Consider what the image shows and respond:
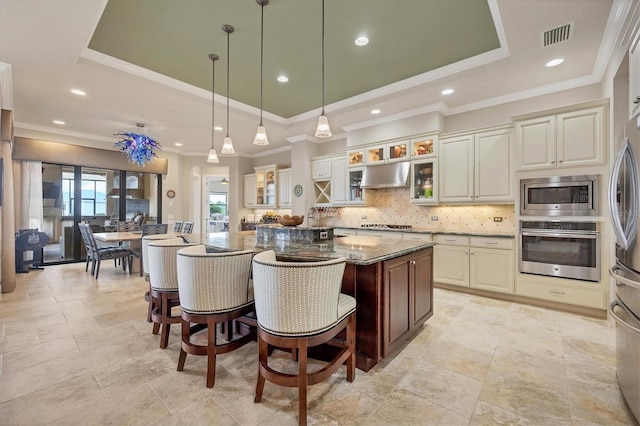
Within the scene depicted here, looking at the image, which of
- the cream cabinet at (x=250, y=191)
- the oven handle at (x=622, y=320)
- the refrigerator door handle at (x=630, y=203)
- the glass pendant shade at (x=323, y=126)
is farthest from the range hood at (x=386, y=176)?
the cream cabinet at (x=250, y=191)

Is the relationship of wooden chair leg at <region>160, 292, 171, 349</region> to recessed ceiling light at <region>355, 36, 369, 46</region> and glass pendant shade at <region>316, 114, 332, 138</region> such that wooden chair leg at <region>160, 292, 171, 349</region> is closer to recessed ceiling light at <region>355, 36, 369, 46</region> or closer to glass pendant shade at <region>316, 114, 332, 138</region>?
glass pendant shade at <region>316, 114, 332, 138</region>

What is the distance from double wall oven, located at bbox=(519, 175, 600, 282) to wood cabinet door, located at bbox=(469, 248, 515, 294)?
0.53 ft

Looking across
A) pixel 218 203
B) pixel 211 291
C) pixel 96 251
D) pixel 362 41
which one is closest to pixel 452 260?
pixel 362 41

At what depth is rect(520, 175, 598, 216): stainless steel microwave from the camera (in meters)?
3.18

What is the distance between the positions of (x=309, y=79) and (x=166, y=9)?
1.81 metres

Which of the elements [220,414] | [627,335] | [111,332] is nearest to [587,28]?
[627,335]

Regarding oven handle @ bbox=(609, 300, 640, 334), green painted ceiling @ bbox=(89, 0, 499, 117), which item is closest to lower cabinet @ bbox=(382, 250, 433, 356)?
oven handle @ bbox=(609, 300, 640, 334)

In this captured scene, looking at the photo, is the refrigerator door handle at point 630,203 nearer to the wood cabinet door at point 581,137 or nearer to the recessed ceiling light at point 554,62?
the wood cabinet door at point 581,137

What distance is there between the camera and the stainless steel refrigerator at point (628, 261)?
157 cm

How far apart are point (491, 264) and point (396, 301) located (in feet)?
7.39

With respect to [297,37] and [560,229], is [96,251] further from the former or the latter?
[560,229]

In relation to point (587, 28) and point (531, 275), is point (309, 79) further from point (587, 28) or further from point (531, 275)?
point (531, 275)

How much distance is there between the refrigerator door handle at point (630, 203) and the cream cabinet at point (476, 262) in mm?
1980

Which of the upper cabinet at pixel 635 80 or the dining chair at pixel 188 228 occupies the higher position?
the upper cabinet at pixel 635 80
